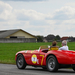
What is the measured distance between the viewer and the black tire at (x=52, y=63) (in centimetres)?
1062

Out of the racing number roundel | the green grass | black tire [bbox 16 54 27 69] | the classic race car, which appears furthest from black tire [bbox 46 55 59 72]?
the green grass

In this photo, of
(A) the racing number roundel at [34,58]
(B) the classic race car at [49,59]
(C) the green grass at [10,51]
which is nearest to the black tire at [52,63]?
(B) the classic race car at [49,59]

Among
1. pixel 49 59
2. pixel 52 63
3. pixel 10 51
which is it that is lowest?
pixel 52 63

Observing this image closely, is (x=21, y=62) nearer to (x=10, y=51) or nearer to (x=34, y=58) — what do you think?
(x=34, y=58)

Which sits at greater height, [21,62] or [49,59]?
[49,59]

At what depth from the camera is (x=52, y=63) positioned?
35.5 ft

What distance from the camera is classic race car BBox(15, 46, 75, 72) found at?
34.2ft

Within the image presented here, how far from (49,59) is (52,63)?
0.74 ft

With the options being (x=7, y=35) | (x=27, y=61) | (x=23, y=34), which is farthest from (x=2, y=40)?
(x=27, y=61)

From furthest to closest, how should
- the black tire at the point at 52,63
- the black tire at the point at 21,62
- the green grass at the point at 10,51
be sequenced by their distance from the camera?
1. the green grass at the point at 10,51
2. the black tire at the point at 21,62
3. the black tire at the point at 52,63

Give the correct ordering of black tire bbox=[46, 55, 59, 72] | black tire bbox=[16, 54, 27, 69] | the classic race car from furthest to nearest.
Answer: black tire bbox=[16, 54, 27, 69], black tire bbox=[46, 55, 59, 72], the classic race car

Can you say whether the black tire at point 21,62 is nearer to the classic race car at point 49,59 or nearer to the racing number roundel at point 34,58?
the classic race car at point 49,59

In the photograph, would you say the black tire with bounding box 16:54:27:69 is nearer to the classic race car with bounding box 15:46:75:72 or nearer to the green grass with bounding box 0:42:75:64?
the classic race car with bounding box 15:46:75:72

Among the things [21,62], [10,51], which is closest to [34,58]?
[21,62]
